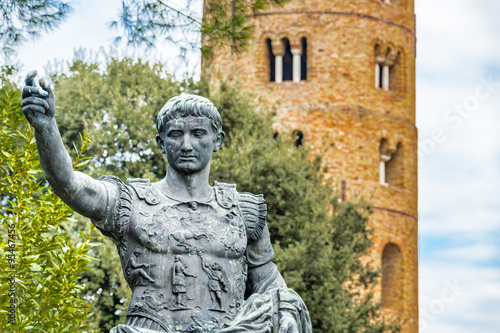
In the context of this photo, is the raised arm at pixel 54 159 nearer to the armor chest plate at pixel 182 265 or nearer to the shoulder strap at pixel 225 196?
the armor chest plate at pixel 182 265

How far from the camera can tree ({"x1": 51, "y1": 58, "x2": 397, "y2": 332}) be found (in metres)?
22.1

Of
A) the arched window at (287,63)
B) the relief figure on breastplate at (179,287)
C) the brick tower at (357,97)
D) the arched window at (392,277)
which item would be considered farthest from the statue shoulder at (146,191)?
the arched window at (392,277)

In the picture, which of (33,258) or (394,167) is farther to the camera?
(394,167)

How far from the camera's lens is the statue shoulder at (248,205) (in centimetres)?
583

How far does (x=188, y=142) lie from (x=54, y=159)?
2.45ft

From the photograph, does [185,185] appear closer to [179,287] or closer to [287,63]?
[179,287]

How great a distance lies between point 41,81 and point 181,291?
3.95 feet

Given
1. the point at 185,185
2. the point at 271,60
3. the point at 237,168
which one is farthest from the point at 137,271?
the point at 271,60

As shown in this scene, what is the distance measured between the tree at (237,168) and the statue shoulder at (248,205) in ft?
47.9

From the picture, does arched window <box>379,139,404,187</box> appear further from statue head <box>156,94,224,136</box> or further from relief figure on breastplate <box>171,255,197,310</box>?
relief figure on breastplate <box>171,255,197,310</box>

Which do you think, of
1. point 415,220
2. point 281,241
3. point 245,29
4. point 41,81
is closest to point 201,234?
point 41,81

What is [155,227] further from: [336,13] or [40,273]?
[336,13]

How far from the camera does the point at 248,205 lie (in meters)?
5.88

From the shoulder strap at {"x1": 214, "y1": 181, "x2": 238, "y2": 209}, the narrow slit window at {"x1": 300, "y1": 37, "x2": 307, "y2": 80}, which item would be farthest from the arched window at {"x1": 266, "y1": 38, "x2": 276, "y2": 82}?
the shoulder strap at {"x1": 214, "y1": 181, "x2": 238, "y2": 209}
